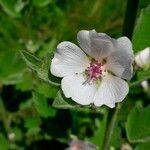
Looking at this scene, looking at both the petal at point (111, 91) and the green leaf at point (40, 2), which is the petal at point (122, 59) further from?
the green leaf at point (40, 2)

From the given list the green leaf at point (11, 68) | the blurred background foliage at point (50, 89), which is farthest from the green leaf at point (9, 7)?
the green leaf at point (11, 68)

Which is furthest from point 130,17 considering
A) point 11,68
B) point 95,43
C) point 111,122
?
point 11,68

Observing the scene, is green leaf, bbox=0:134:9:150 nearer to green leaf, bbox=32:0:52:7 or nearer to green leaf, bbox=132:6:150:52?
green leaf, bbox=32:0:52:7

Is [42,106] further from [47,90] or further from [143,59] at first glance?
[143,59]

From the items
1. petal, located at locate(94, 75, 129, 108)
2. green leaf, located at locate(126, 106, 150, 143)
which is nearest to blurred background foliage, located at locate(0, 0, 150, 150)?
green leaf, located at locate(126, 106, 150, 143)

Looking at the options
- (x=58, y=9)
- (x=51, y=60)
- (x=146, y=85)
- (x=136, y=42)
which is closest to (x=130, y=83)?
(x=136, y=42)
